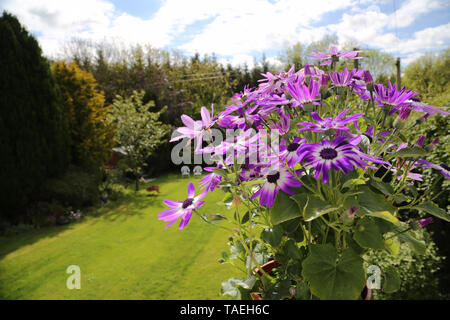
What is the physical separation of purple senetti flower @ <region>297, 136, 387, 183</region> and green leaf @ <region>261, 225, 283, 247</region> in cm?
28

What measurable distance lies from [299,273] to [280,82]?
0.68m

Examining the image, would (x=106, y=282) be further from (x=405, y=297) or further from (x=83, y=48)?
(x=83, y=48)

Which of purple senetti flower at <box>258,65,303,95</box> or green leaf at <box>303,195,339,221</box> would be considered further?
purple senetti flower at <box>258,65,303,95</box>

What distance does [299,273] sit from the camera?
38.7 inches

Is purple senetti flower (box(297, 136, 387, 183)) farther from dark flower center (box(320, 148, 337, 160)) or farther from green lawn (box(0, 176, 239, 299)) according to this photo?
green lawn (box(0, 176, 239, 299))

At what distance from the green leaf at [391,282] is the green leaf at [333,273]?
239 millimetres

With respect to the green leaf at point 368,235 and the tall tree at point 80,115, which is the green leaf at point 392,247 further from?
the tall tree at point 80,115

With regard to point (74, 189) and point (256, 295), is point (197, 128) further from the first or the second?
point (74, 189)

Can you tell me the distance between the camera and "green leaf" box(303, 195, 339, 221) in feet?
2.41

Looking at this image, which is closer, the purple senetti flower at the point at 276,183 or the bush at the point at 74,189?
the purple senetti flower at the point at 276,183

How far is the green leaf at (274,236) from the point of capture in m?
0.93

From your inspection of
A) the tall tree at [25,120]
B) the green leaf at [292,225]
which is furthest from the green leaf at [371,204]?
the tall tree at [25,120]

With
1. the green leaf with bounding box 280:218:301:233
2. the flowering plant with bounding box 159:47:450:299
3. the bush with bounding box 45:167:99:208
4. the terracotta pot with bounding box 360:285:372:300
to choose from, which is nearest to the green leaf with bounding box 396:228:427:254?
the flowering plant with bounding box 159:47:450:299

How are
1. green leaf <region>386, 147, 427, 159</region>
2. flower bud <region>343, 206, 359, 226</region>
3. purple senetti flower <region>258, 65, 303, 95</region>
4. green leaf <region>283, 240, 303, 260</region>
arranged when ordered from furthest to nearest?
1. purple senetti flower <region>258, 65, 303, 95</region>
2. green leaf <region>283, 240, 303, 260</region>
3. green leaf <region>386, 147, 427, 159</region>
4. flower bud <region>343, 206, 359, 226</region>
